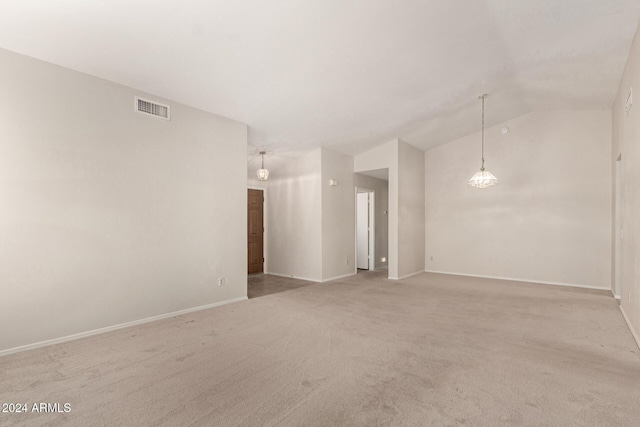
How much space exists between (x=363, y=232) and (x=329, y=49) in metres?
5.55

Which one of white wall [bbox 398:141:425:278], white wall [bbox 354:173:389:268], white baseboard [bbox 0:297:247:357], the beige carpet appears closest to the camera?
the beige carpet

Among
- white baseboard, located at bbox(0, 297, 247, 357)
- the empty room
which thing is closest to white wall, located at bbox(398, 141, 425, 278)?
the empty room

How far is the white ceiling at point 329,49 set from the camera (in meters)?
2.74

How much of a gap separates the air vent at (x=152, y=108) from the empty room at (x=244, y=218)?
3cm

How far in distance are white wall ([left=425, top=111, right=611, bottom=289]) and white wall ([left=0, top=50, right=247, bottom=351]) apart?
5313mm

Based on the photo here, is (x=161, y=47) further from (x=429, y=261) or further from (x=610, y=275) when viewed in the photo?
(x=610, y=275)

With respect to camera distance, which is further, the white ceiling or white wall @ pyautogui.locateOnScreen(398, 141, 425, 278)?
white wall @ pyautogui.locateOnScreen(398, 141, 425, 278)

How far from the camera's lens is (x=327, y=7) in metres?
2.79

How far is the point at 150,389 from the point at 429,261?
686cm

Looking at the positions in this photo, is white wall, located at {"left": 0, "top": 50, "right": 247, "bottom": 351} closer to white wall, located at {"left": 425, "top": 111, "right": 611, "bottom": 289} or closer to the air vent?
the air vent

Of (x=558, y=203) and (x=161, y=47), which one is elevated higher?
(x=161, y=47)

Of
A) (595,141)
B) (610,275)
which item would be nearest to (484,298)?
(610,275)

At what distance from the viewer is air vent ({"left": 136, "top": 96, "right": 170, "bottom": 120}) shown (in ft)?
12.7

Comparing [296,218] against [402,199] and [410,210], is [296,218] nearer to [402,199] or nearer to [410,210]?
[402,199]
